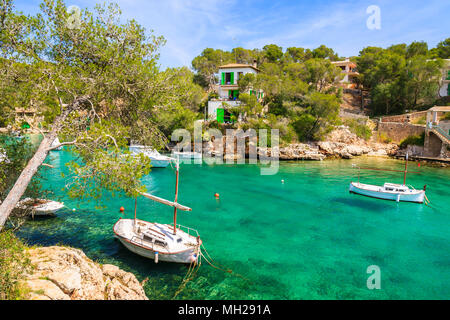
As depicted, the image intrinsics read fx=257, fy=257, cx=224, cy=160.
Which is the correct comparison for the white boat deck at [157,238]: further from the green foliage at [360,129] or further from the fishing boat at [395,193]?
the green foliage at [360,129]

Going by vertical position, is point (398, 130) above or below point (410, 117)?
below

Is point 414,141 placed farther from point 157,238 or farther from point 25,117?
point 25,117

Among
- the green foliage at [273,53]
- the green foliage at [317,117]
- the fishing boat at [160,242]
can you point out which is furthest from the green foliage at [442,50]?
the fishing boat at [160,242]

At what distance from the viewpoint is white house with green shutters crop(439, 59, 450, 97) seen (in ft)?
161

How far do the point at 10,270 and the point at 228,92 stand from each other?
46248 mm

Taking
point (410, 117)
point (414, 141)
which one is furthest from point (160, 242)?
point (410, 117)

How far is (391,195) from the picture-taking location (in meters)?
23.8

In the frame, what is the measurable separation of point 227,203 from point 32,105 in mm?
16379

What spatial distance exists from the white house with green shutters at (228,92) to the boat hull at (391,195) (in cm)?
2827

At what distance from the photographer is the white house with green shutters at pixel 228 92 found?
4819 cm

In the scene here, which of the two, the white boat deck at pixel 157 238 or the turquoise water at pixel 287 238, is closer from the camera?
the turquoise water at pixel 287 238
